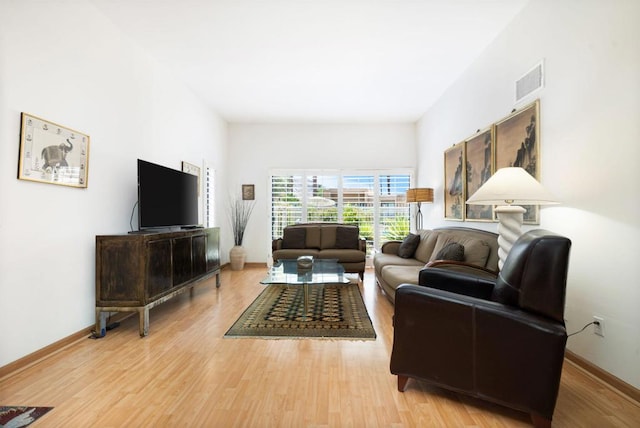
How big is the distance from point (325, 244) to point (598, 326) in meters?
3.96

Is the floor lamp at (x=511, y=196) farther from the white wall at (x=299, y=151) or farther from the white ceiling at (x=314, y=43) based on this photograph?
the white wall at (x=299, y=151)

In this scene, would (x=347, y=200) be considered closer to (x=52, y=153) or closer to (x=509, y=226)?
(x=509, y=226)

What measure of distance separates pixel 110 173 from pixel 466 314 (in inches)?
132

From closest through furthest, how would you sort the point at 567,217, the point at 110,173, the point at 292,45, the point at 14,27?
the point at 14,27 < the point at 567,217 < the point at 110,173 < the point at 292,45

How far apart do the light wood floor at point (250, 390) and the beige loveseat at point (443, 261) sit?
31.4 inches

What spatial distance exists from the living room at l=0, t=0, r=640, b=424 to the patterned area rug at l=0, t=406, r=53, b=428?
55 cm

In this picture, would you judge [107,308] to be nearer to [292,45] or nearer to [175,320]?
[175,320]

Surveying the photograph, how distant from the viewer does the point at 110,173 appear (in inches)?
124

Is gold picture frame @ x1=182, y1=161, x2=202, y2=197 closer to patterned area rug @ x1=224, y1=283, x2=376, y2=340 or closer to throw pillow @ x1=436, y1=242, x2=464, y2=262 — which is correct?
patterned area rug @ x1=224, y1=283, x2=376, y2=340

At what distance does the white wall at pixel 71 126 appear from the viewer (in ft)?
7.09

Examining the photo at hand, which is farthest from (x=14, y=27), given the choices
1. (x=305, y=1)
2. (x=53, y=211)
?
(x=305, y=1)

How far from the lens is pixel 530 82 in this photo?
2832 millimetres

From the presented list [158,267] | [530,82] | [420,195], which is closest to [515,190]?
[530,82]

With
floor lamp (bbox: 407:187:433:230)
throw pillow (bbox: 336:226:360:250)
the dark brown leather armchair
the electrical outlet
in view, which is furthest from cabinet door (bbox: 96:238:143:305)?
floor lamp (bbox: 407:187:433:230)
